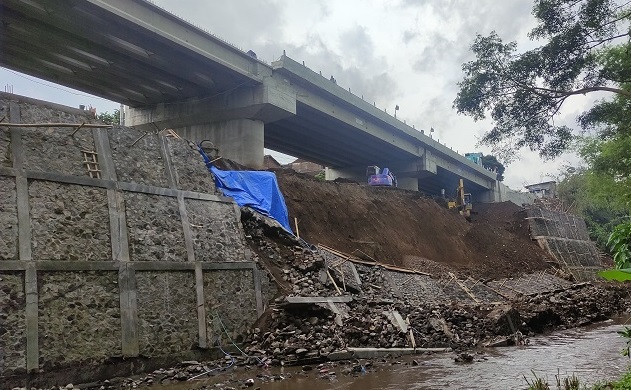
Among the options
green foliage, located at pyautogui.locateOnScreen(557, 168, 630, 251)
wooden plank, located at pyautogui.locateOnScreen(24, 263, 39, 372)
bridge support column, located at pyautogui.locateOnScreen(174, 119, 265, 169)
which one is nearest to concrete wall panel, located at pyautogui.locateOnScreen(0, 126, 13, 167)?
wooden plank, located at pyautogui.locateOnScreen(24, 263, 39, 372)

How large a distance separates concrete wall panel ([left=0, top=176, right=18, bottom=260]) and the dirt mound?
39.7 ft

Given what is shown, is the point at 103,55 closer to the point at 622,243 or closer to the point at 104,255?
the point at 104,255

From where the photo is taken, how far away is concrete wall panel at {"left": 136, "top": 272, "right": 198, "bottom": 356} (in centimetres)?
1098

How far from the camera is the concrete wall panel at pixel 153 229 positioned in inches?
459

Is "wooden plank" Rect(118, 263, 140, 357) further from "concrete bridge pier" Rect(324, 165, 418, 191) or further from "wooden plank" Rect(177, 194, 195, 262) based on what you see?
"concrete bridge pier" Rect(324, 165, 418, 191)

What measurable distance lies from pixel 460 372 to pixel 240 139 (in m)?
16.7

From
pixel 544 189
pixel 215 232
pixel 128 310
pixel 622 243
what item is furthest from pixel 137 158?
pixel 544 189

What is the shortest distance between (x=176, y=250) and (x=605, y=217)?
52485 millimetres

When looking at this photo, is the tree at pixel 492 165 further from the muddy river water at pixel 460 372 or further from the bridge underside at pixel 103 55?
the muddy river water at pixel 460 372

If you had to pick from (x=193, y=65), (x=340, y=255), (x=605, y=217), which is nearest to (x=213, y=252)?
(x=340, y=255)

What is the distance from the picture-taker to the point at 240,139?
963 inches

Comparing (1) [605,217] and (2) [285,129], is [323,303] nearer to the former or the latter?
(2) [285,129]

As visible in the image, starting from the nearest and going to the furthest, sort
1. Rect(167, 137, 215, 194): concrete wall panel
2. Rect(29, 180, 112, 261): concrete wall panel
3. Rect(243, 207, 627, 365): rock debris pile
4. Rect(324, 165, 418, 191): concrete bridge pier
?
Rect(29, 180, 112, 261): concrete wall panel → Rect(243, 207, 627, 365): rock debris pile → Rect(167, 137, 215, 194): concrete wall panel → Rect(324, 165, 418, 191): concrete bridge pier

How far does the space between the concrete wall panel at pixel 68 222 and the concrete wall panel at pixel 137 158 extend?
1.24 metres
